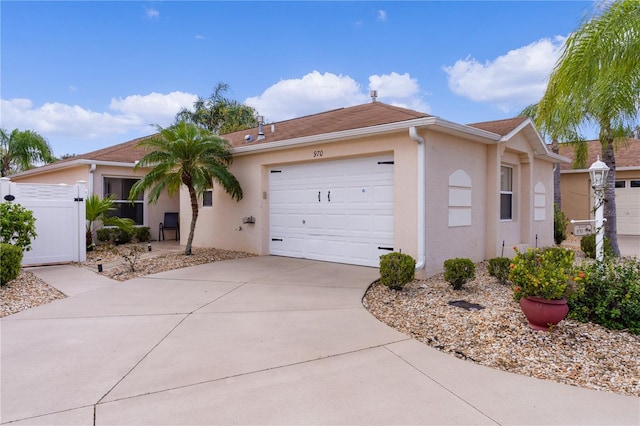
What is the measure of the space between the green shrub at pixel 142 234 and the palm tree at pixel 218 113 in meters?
13.3

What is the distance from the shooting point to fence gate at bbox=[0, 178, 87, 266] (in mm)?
8305

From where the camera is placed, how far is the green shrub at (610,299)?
14.4 feet

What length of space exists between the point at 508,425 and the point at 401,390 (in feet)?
2.58

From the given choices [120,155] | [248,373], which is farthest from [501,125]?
[120,155]

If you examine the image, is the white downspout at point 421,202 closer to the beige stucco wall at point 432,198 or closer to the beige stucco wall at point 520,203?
the beige stucco wall at point 432,198

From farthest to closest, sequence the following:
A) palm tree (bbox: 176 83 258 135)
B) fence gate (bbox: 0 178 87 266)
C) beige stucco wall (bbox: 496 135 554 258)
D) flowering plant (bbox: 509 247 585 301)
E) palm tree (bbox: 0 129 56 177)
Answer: palm tree (bbox: 176 83 258 135)
palm tree (bbox: 0 129 56 177)
beige stucco wall (bbox: 496 135 554 258)
fence gate (bbox: 0 178 87 266)
flowering plant (bbox: 509 247 585 301)

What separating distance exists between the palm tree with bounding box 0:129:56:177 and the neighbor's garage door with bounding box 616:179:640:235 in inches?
1193

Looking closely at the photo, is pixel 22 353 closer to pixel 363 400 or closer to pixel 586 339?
pixel 363 400

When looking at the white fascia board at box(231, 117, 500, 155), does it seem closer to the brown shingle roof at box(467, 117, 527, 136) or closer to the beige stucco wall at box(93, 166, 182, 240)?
the brown shingle roof at box(467, 117, 527, 136)

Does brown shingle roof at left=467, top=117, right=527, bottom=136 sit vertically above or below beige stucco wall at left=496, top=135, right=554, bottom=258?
above

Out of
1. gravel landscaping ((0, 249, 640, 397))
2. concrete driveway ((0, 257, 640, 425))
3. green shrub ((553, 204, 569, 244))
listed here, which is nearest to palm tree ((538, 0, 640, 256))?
gravel landscaping ((0, 249, 640, 397))

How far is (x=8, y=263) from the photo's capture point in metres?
6.35

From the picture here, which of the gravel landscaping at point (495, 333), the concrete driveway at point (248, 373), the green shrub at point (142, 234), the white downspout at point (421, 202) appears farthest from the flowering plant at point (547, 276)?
the green shrub at point (142, 234)

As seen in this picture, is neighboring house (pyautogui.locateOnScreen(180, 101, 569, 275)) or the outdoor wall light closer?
the outdoor wall light
